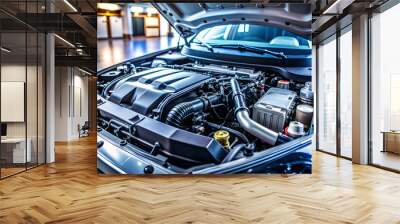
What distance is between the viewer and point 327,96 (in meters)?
10.5

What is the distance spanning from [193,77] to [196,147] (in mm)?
1177

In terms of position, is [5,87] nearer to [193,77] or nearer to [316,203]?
[193,77]

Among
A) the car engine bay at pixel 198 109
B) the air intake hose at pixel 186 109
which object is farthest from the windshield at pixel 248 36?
the air intake hose at pixel 186 109

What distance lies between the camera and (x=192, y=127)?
6023mm

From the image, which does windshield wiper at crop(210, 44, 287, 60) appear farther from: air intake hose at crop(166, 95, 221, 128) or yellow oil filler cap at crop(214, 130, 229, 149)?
yellow oil filler cap at crop(214, 130, 229, 149)

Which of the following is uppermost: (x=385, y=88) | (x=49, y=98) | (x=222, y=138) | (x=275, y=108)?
(x=385, y=88)

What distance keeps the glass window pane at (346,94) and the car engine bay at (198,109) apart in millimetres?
3091

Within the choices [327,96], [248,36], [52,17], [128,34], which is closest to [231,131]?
[248,36]

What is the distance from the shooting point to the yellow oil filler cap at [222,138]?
6.08 m

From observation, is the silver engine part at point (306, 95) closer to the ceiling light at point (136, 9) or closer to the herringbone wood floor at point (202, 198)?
the herringbone wood floor at point (202, 198)

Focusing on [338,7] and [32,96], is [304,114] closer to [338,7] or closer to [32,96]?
[338,7]

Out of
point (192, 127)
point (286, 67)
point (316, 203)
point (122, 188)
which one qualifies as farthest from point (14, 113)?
point (316, 203)

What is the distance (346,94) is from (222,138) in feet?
Result: 14.8

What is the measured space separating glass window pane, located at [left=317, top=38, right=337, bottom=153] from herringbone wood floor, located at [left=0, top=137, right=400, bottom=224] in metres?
3.23
